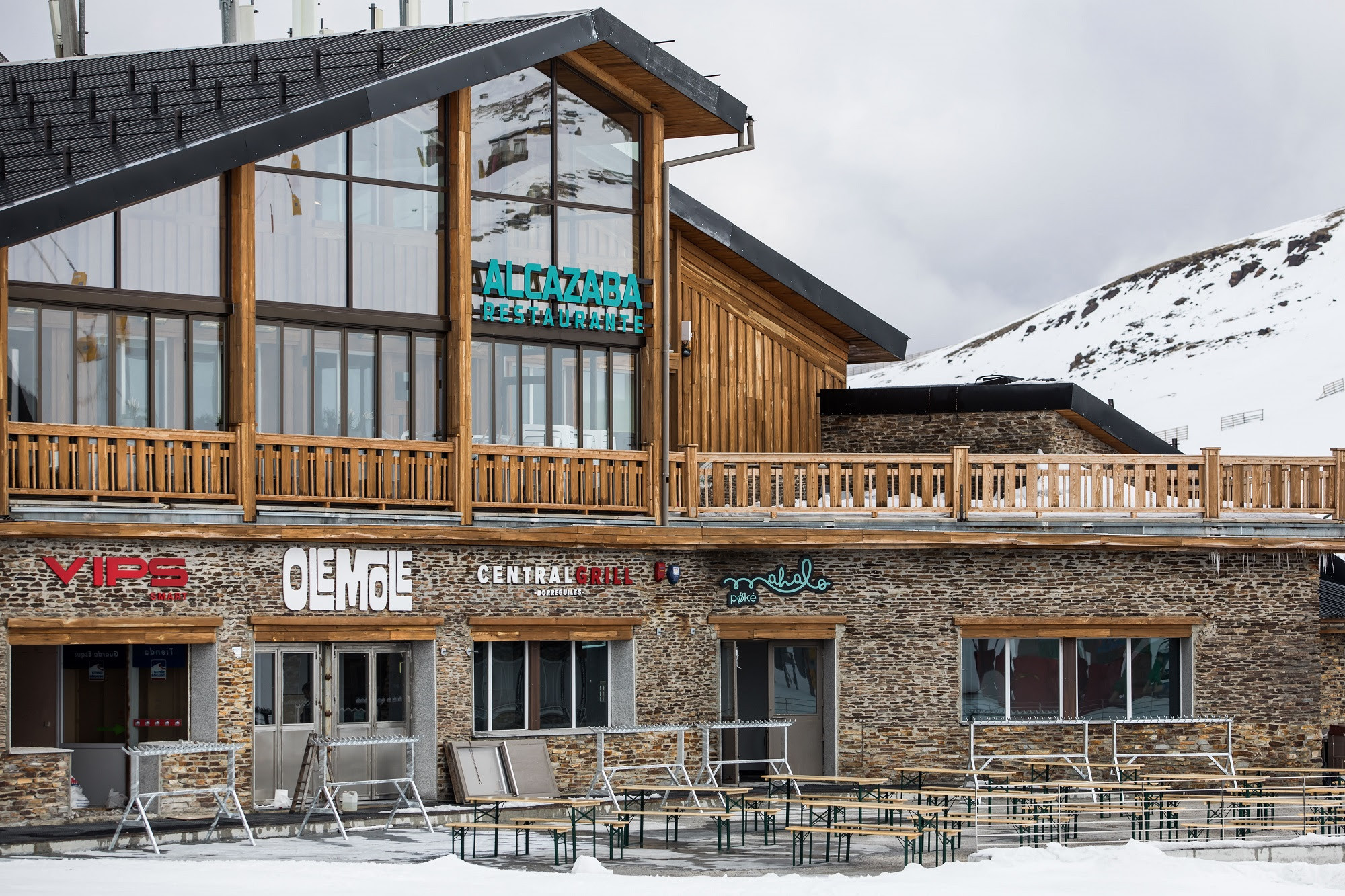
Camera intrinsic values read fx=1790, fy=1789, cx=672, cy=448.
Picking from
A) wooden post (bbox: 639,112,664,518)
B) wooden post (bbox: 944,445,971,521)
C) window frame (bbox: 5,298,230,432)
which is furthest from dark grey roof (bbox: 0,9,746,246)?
wooden post (bbox: 944,445,971,521)

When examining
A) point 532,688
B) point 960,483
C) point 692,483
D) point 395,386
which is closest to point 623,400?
point 692,483

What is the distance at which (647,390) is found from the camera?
894 inches

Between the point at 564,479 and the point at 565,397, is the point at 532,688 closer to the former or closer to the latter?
the point at 564,479

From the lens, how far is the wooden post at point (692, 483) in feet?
73.3

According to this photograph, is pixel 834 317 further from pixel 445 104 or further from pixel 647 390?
pixel 445 104

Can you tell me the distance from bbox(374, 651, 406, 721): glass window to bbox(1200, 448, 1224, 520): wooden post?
10188 mm

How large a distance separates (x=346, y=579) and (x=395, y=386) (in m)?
2.46

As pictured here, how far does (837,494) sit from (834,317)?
5.94 metres

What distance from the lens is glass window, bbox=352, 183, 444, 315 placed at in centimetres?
2081

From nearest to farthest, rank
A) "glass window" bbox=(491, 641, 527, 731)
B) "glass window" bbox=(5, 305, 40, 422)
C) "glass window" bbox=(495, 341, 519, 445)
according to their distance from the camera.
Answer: "glass window" bbox=(5, 305, 40, 422) → "glass window" bbox=(491, 641, 527, 731) → "glass window" bbox=(495, 341, 519, 445)

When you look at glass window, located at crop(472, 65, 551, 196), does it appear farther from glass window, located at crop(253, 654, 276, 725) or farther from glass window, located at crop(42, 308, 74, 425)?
glass window, located at crop(253, 654, 276, 725)

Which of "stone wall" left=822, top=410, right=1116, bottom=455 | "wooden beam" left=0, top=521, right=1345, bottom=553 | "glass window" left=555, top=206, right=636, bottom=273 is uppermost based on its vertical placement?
"glass window" left=555, top=206, right=636, bottom=273

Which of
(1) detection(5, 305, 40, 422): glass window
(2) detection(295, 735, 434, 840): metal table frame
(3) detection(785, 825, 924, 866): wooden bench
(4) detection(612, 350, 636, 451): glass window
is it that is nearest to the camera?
(3) detection(785, 825, 924, 866): wooden bench

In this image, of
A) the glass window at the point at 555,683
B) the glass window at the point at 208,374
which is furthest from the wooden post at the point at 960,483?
the glass window at the point at 208,374
